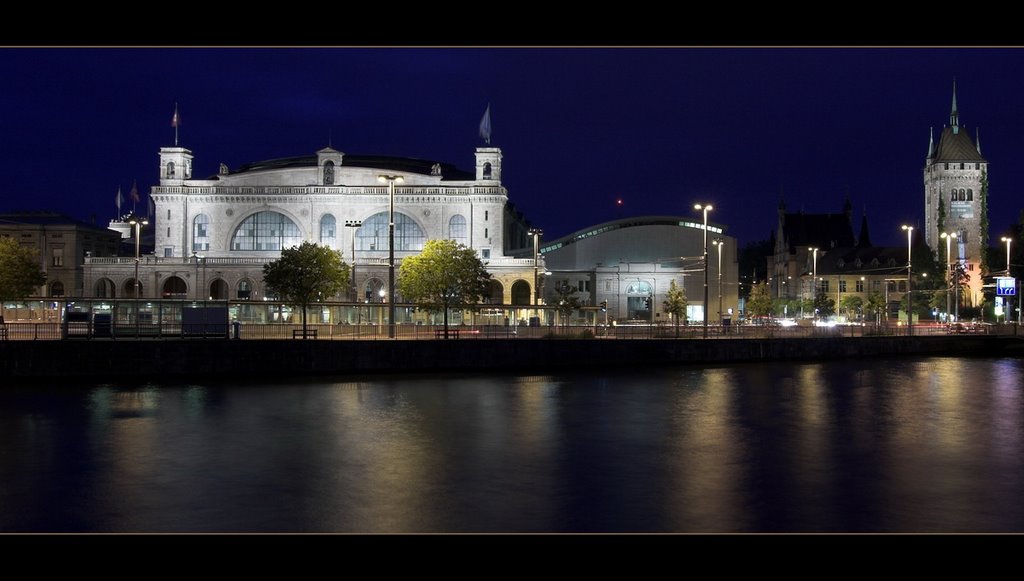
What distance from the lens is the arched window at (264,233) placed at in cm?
10206

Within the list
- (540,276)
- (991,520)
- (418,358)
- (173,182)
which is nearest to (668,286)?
(540,276)

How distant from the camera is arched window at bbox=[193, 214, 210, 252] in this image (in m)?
102

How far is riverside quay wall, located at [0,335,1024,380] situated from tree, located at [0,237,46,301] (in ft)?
120

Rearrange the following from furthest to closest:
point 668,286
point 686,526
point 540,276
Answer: point 668,286 < point 540,276 < point 686,526

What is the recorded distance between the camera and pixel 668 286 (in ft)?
365

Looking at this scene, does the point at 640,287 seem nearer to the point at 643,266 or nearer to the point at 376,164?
the point at 643,266

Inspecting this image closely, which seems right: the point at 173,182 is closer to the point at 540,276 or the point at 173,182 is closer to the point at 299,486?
the point at 540,276

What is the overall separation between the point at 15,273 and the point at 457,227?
4449 cm

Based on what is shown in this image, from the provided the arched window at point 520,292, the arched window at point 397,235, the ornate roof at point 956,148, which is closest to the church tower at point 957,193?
the ornate roof at point 956,148

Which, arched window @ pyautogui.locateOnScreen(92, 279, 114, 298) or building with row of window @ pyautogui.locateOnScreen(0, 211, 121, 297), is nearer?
arched window @ pyautogui.locateOnScreen(92, 279, 114, 298)

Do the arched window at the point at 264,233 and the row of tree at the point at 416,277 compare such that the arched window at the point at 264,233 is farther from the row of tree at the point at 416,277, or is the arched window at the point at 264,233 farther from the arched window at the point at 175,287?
the row of tree at the point at 416,277

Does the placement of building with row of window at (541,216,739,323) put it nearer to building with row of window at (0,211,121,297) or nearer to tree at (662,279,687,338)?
tree at (662,279,687,338)

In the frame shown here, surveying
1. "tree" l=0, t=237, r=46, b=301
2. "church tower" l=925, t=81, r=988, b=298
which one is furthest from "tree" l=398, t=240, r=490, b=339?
"church tower" l=925, t=81, r=988, b=298

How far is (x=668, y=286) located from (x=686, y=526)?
96484 mm
